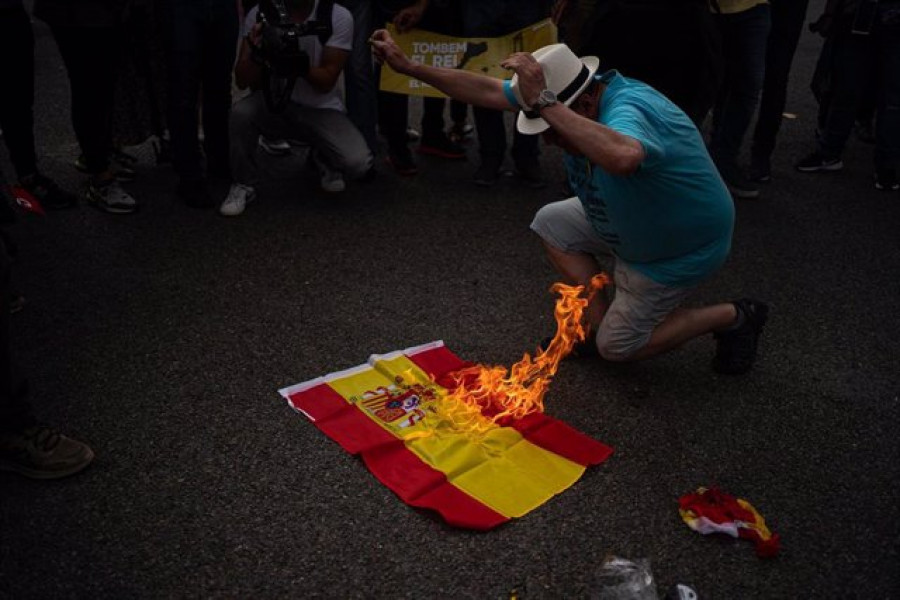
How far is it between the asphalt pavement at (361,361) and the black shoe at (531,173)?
187 mm

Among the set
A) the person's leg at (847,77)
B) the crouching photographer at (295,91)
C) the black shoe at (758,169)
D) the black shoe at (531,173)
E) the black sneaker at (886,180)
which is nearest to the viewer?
the crouching photographer at (295,91)

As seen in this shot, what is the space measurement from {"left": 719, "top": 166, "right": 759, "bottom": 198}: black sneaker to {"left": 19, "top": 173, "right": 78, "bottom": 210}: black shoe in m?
4.17

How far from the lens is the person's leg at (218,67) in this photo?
451 centimetres

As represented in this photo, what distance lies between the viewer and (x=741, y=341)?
3359 millimetres

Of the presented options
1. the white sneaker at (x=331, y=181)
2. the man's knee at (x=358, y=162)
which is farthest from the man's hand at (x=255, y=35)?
the white sneaker at (x=331, y=181)

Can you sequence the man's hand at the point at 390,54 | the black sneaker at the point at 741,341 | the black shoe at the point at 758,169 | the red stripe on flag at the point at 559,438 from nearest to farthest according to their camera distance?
the red stripe on flag at the point at 559,438, the man's hand at the point at 390,54, the black sneaker at the point at 741,341, the black shoe at the point at 758,169

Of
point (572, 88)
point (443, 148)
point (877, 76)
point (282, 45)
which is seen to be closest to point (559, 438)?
point (572, 88)

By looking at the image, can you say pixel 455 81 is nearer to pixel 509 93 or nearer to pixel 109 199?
pixel 509 93

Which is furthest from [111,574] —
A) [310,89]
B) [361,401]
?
[310,89]

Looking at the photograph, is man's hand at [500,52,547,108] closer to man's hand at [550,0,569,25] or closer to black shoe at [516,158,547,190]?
man's hand at [550,0,569,25]

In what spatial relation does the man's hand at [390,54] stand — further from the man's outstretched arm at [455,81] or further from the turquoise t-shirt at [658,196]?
the turquoise t-shirt at [658,196]

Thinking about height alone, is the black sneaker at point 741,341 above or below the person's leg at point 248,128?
below

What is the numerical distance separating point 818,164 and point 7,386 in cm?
549

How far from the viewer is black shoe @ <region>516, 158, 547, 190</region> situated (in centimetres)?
546
